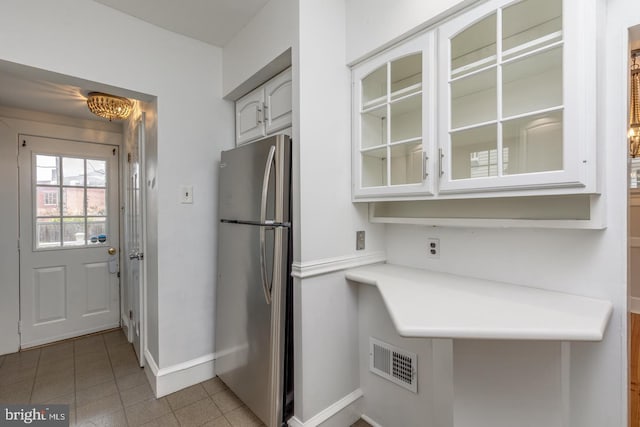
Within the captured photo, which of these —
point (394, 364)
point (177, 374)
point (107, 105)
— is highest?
point (107, 105)

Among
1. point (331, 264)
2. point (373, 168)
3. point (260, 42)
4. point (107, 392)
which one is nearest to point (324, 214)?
point (331, 264)

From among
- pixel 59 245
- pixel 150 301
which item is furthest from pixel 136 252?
pixel 59 245

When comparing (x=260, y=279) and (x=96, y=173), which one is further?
(x=96, y=173)

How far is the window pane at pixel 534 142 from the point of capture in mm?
1061

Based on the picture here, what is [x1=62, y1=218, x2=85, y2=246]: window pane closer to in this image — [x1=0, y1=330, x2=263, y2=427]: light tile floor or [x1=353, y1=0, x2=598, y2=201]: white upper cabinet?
[x1=0, y1=330, x2=263, y2=427]: light tile floor

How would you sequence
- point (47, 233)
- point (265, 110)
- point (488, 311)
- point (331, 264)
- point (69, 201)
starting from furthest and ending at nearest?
point (69, 201)
point (47, 233)
point (265, 110)
point (331, 264)
point (488, 311)

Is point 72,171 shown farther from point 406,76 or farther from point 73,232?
point 406,76

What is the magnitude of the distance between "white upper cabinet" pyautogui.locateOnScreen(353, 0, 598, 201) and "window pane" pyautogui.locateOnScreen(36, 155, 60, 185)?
3132 millimetres

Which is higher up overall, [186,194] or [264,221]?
[186,194]

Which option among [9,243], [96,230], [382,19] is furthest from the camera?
[96,230]

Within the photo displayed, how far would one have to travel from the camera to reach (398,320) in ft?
3.22

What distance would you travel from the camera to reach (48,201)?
2770mm

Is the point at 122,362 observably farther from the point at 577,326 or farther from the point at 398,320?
the point at 577,326

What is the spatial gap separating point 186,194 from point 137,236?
0.72 meters
